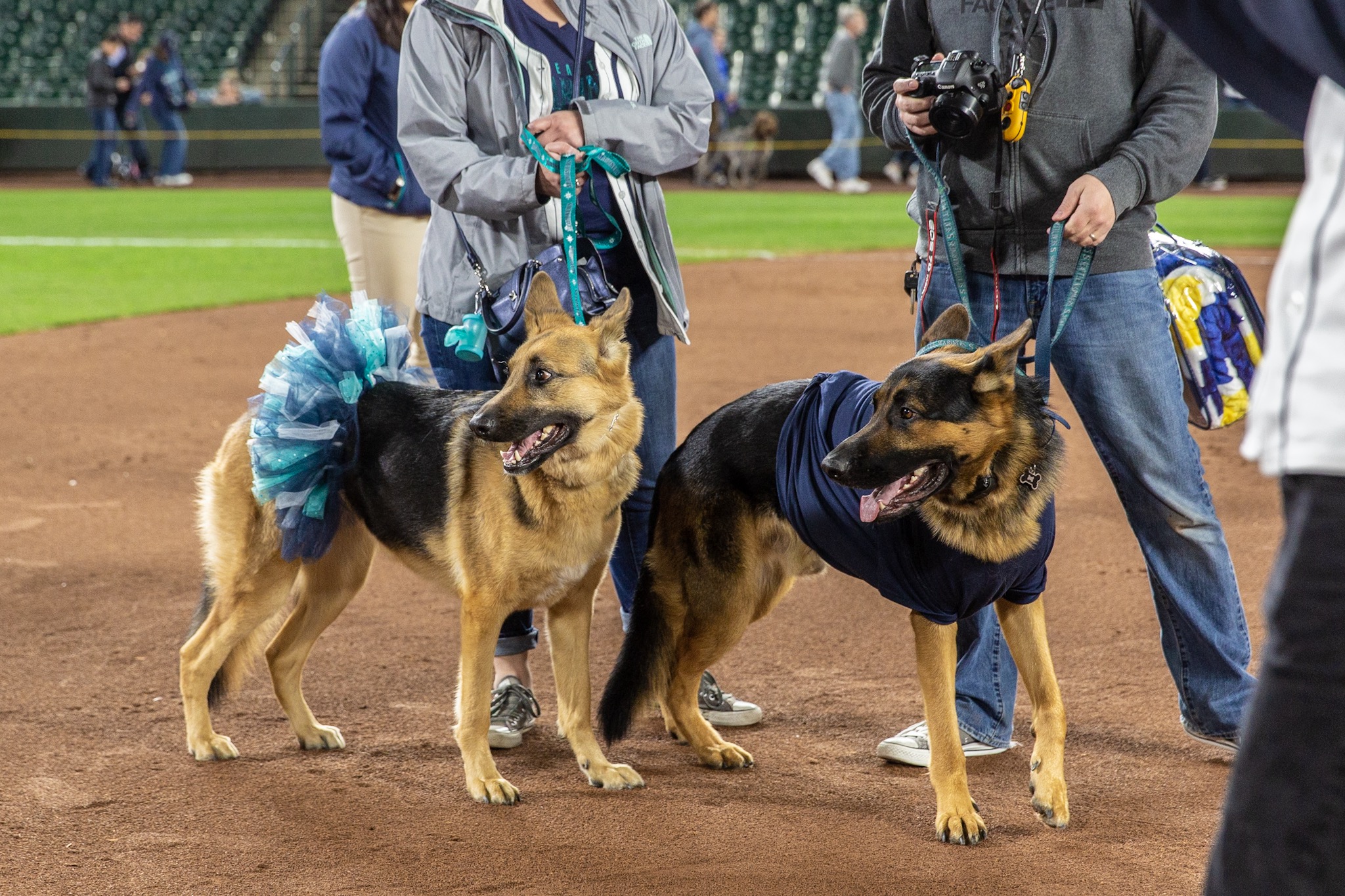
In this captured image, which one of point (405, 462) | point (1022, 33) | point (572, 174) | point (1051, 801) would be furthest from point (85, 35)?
point (1051, 801)

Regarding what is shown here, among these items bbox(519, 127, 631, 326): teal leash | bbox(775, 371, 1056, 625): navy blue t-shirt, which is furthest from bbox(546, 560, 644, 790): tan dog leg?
bbox(519, 127, 631, 326): teal leash

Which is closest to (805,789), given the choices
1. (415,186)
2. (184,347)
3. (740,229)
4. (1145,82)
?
(1145,82)

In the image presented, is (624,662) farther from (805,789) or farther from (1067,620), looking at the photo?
(1067,620)

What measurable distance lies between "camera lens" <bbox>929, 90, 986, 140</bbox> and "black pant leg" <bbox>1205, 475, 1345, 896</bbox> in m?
2.07

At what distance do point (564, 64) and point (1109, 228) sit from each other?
1.67 m

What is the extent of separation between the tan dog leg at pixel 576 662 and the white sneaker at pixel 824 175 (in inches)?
823

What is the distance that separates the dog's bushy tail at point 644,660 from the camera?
3.80 m

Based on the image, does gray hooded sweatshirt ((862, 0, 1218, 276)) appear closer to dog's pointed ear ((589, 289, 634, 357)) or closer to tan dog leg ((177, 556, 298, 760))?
dog's pointed ear ((589, 289, 634, 357))

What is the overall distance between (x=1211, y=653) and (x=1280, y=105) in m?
2.40

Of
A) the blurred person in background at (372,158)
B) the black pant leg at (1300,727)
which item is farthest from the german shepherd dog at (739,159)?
the black pant leg at (1300,727)

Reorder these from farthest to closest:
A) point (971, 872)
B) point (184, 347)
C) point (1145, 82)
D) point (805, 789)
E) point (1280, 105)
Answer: point (184, 347), point (805, 789), point (1145, 82), point (971, 872), point (1280, 105)

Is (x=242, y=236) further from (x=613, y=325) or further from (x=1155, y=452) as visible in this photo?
(x=1155, y=452)

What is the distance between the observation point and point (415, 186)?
6.62m

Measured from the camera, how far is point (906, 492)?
315 cm
